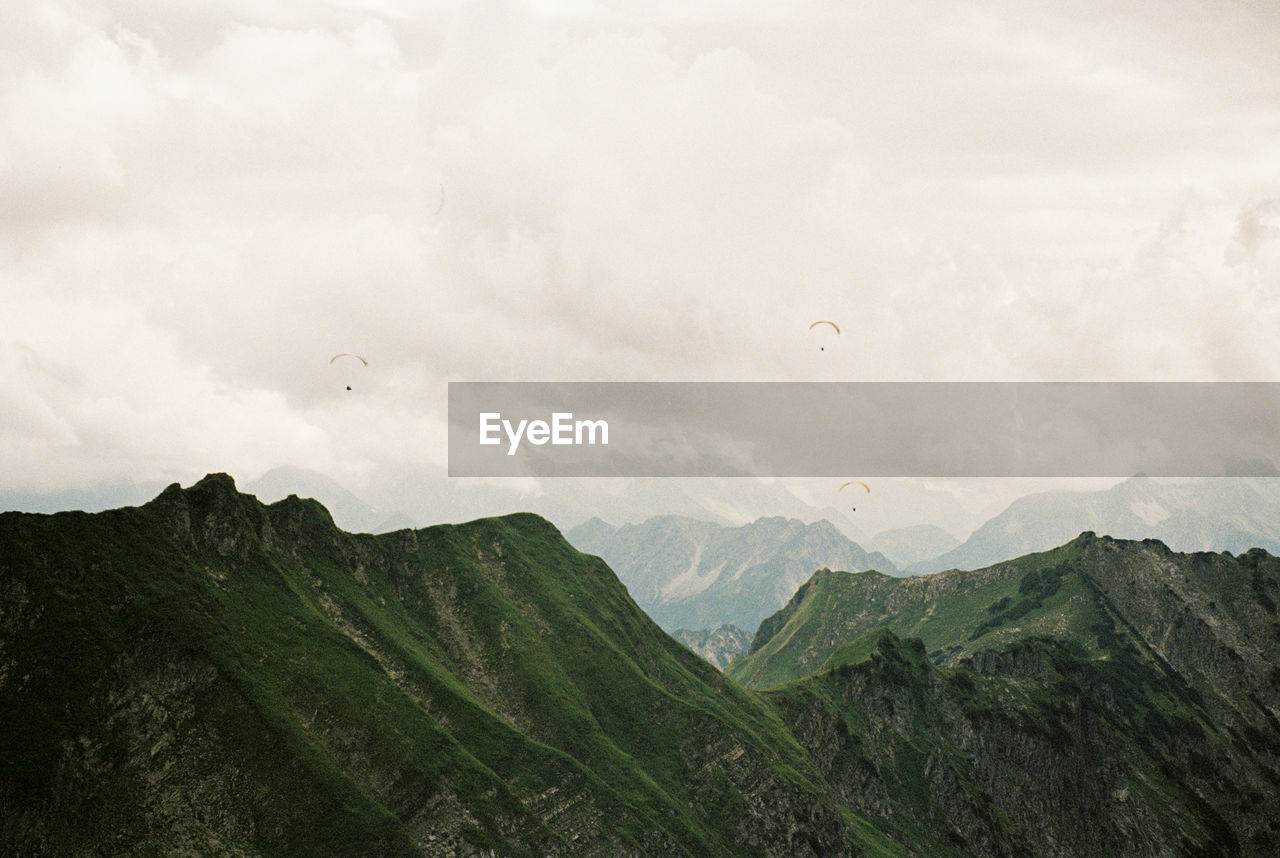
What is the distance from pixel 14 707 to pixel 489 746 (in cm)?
8614

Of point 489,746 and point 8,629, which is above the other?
point 8,629

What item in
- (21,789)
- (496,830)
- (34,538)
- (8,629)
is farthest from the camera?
(496,830)

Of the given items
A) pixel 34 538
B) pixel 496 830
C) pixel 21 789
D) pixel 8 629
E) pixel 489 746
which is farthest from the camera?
pixel 489 746

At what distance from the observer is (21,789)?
135 meters

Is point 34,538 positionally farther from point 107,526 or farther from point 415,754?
point 415,754

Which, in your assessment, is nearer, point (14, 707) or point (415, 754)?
point (14, 707)

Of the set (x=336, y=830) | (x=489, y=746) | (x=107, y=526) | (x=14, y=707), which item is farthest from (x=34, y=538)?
(x=489, y=746)

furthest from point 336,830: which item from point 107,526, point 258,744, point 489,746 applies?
point 107,526

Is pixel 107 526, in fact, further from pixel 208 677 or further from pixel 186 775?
pixel 186 775

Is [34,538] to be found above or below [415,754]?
above

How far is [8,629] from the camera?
14888 centimetres

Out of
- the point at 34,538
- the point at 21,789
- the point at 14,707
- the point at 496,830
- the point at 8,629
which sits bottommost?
the point at 496,830

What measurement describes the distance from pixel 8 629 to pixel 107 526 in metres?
28.4

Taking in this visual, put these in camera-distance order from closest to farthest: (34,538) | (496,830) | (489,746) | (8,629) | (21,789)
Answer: (21,789) < (8,629) < (34,538) < (496,830) < (489,746)
